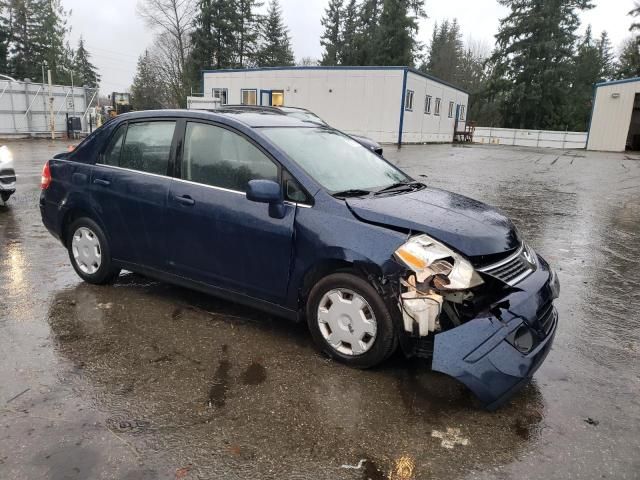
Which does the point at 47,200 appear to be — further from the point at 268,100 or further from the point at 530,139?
the point at 530,139

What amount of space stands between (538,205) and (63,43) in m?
57.6

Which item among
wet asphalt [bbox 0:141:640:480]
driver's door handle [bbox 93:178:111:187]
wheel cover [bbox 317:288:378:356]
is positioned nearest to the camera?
wet asphalt [bbox 0:141:640:480]

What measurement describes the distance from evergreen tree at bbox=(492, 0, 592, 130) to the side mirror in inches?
1997

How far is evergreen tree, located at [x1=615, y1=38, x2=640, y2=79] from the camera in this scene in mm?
46469

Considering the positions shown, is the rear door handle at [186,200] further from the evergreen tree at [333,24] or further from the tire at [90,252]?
the evergreen tree at [333,24]

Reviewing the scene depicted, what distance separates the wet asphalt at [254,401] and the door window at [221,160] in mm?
1185

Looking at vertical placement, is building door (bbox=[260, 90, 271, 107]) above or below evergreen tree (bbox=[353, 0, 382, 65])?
below

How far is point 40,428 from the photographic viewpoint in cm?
269

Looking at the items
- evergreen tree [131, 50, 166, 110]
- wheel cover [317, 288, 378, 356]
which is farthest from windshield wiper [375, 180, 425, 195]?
evergreen tree [131, 50, 166, 110]

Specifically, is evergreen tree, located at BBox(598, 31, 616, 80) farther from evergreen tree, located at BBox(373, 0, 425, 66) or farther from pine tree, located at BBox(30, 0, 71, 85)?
pine tree, located at BBox(30, 0, 71, 85)

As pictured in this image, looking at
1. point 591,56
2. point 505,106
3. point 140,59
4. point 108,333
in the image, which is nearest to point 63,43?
point 140,59

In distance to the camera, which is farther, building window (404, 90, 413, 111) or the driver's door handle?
building window (404, 90, 413, 111)

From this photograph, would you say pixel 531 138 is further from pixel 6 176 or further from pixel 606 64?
pixel 6 176

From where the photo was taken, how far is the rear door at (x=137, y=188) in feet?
13.7
